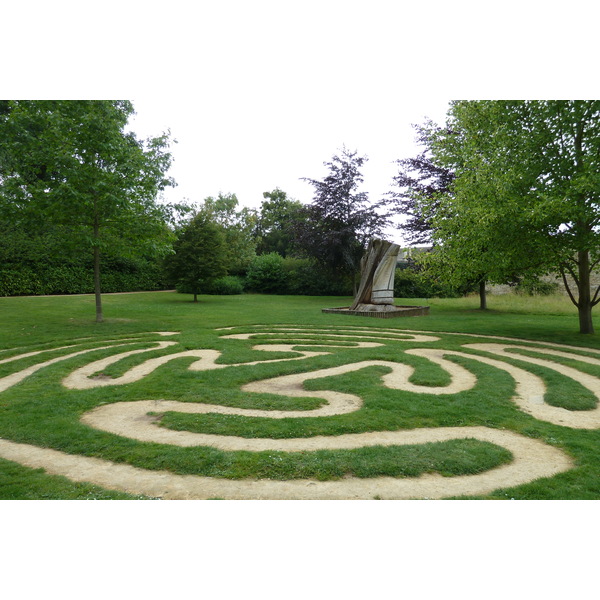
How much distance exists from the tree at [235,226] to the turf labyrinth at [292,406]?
3243cm

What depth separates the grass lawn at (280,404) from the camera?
4.38 m

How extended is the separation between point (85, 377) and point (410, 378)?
570cm

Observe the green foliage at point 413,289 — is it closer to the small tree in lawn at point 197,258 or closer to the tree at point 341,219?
the tree at point 341,219

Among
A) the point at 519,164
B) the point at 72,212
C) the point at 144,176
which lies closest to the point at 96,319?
the point at 72,212

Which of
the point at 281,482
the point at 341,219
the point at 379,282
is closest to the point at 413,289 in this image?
the point at 341,219

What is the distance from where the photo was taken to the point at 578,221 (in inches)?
491

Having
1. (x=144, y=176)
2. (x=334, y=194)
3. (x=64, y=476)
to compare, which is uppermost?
(x=334, y=194)

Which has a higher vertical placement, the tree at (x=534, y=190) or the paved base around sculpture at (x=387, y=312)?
the tree at (x=534, y=190)

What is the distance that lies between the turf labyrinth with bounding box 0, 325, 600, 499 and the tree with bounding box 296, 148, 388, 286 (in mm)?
19588

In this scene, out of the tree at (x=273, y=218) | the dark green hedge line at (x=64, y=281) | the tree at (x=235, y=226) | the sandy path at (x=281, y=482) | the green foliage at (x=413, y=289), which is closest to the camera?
the sandy path at (x=281, y=482)

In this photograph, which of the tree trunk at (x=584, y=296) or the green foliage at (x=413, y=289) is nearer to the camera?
the tree trunk at (x=584, y=296)

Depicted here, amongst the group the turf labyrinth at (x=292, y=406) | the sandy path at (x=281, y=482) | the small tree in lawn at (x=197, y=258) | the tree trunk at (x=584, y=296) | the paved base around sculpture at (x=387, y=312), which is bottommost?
the sandy path at (x=281, y=482)

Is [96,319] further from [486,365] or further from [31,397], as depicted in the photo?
[486,365]

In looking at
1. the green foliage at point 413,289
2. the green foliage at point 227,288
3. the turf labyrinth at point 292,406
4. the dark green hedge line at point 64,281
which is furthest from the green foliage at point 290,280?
the turf labyrinth at point 292,406
